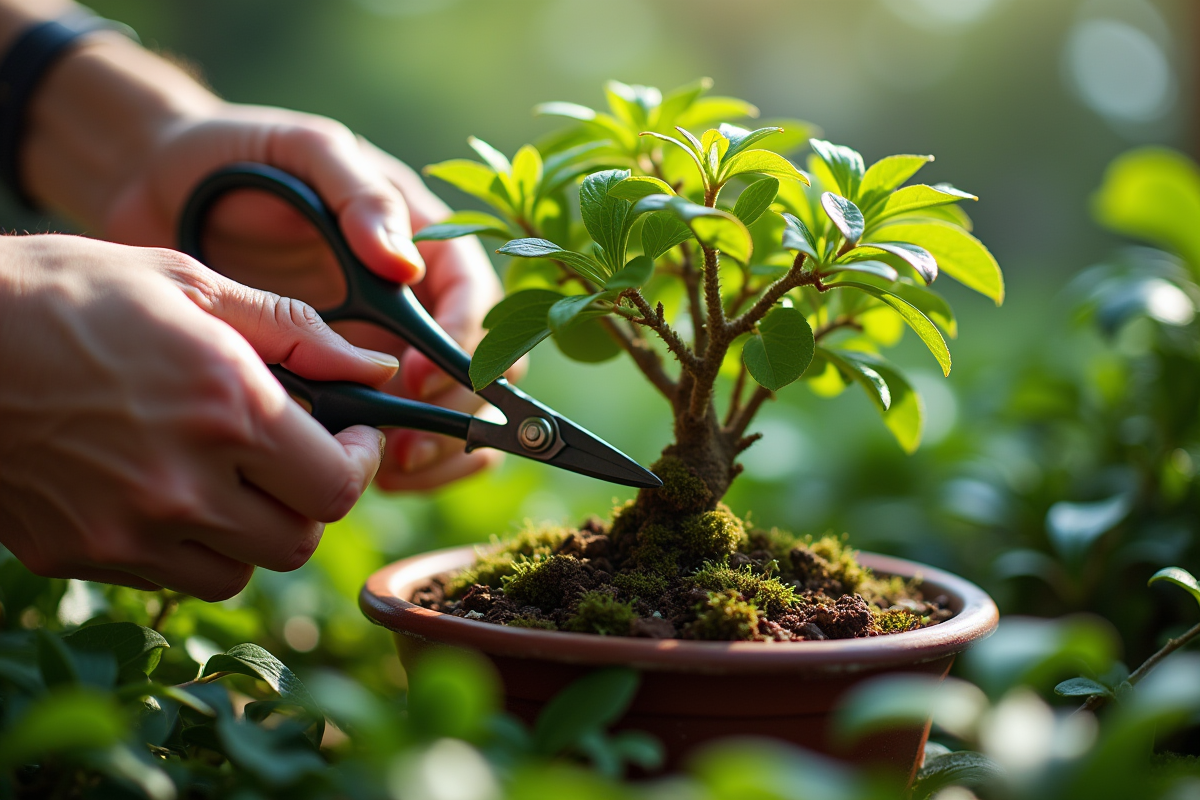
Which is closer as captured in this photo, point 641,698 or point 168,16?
point 641,698

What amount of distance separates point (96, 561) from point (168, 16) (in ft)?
13.6

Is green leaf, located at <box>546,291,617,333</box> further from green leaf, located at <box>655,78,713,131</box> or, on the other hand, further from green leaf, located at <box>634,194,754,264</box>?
green leaf, located at <box>655,78,713,131</box>

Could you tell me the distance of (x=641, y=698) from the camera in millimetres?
513

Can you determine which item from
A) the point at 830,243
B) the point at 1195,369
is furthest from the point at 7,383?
the point at 1195,369

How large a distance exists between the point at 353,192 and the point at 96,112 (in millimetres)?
648

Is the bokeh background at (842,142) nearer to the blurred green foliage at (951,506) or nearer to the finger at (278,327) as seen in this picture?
the blurred green foliage at (951,506)

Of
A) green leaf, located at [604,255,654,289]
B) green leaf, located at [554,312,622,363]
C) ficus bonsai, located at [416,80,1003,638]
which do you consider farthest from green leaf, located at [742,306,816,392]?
green leaf, located at [554,312,622,363]

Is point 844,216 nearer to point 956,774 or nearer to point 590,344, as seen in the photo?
point 590,344

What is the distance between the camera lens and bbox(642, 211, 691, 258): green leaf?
1.84 ft

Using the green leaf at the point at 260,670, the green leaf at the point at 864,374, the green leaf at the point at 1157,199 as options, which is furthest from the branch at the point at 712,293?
the green leaf at the point at 1157,199

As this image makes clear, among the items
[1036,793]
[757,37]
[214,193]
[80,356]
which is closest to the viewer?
[1036,793]

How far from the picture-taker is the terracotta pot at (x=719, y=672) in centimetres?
49

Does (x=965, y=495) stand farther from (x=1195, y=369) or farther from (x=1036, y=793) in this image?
(x=1036, y=793)

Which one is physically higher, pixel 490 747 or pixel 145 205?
pixel 145 205
